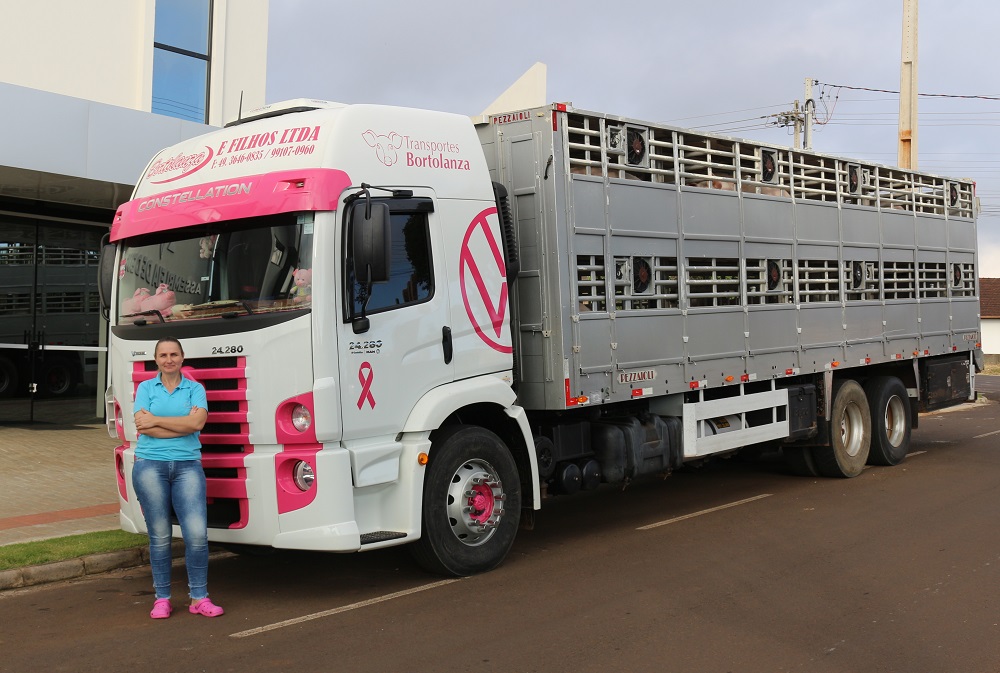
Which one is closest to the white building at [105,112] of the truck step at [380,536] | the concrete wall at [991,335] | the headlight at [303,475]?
the headlight at [303,475]

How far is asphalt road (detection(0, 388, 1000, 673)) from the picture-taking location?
17.7ft

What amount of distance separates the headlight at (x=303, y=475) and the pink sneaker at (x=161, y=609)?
111cm

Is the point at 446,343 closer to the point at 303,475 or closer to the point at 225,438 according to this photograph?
the point at 303,475

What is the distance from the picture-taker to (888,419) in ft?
42.0

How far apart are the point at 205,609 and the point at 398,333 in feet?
6.92

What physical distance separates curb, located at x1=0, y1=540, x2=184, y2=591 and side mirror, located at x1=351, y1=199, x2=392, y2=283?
10.7 feet

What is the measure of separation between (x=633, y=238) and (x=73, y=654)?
5.33 metres

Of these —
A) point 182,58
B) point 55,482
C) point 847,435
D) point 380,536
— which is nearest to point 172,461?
point 380,536

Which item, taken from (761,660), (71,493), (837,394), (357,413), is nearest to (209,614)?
(357,413)

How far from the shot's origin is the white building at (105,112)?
13.0 meters

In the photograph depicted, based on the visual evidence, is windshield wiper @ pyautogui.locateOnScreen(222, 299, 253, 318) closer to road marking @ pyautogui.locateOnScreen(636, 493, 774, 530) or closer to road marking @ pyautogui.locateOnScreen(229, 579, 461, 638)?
road marking @ pyautogui.locateOnScreen(229, 579, 461, 638)

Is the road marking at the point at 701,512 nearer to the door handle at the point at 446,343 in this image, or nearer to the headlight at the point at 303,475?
the door handle at the point at 446,343

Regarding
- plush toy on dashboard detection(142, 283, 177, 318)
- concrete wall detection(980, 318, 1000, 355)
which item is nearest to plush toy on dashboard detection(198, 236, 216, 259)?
plush toy on dashboard detection(142, 283, 177, 318)

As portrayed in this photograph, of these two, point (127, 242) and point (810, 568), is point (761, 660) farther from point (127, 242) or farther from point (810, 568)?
point (127, 242)
